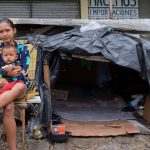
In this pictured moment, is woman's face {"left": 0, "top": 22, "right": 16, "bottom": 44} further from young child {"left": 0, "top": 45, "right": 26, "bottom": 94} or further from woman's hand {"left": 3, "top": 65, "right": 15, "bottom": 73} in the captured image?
woman's hand {"left": 3, "top": 65, "right": 15, "bottom": 73}

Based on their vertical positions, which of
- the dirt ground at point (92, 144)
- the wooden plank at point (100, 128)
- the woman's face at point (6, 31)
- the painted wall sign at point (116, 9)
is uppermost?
the painted wall sign at point (116, 9)

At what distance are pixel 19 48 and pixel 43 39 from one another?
1.47m

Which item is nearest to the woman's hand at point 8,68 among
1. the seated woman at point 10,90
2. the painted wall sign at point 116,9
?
the seated woman at point 10,90

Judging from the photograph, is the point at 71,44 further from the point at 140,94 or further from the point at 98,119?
the point at 140,94

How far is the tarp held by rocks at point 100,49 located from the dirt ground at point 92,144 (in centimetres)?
62

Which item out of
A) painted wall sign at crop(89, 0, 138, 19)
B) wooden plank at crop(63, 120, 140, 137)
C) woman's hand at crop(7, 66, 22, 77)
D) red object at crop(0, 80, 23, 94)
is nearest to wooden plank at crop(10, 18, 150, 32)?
wooden plank at crop(63, 120, 140, 137)

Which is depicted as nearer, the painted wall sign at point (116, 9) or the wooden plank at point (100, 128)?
the wooden plank at point (100, 128)

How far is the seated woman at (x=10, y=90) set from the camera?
466 cm

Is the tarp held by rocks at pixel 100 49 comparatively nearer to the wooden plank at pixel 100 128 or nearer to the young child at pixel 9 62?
the wooden plank at pixel 100 128

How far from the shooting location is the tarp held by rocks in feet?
19.7

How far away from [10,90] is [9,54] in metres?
0.55

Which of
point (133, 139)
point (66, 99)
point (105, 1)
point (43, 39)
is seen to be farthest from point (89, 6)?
point (133, 139)

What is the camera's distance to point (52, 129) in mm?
5863

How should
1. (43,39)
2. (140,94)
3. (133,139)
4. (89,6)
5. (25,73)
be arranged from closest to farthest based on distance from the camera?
(25,73)
(133,139)
(43,39)
(140,94)
(89,6)
